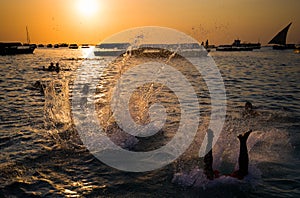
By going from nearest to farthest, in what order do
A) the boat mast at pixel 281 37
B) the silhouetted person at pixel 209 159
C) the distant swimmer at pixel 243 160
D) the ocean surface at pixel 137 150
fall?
the silhouetted person at pixel 209 159, the distant swimmer at pixel 243 160, the ocean surface at pixel 137 150, the boat mast at pixel 281 37

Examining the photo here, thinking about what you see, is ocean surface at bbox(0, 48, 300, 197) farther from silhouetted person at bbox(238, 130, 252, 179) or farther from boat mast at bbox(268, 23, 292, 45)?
boat mast at bbox(268, 23, 292, 45)

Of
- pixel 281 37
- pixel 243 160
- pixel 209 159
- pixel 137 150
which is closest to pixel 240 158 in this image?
pixel 243 160

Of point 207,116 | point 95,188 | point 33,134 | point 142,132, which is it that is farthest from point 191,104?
point 95,188

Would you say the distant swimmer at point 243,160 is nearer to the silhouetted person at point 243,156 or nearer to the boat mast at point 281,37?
the silhouetted person at point 243,156

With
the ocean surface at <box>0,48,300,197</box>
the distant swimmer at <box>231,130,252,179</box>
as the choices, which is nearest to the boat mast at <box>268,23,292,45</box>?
the ocean surface at <box>0,48,300,197</box>

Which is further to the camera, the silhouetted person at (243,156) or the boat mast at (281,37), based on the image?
the boat mast at (281,37)

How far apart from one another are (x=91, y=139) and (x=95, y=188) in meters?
3.99

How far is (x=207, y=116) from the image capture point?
14469 millimetres

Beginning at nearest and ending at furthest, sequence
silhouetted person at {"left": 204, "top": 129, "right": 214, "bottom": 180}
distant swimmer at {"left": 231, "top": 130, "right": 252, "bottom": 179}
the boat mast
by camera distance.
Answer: silhouetted person at {"left": 204, "top": 129, "right": 214, "bottom": 180} → distant swimmer at {"left": 231, "top": 130, "right": 252, "bottom": 179} → the boat mast

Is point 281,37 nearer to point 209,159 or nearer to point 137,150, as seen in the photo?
point 137,150

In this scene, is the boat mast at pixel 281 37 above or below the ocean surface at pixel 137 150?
above

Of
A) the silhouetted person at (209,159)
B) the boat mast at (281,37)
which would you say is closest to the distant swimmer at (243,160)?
the silhouetted person at (209,159)

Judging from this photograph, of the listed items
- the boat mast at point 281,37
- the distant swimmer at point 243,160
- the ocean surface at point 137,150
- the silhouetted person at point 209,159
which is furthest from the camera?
the boat mast at point 281,37

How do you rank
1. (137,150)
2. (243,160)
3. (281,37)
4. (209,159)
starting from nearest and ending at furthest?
(209,159)
(243,160)
(137,150)
(281,37)
